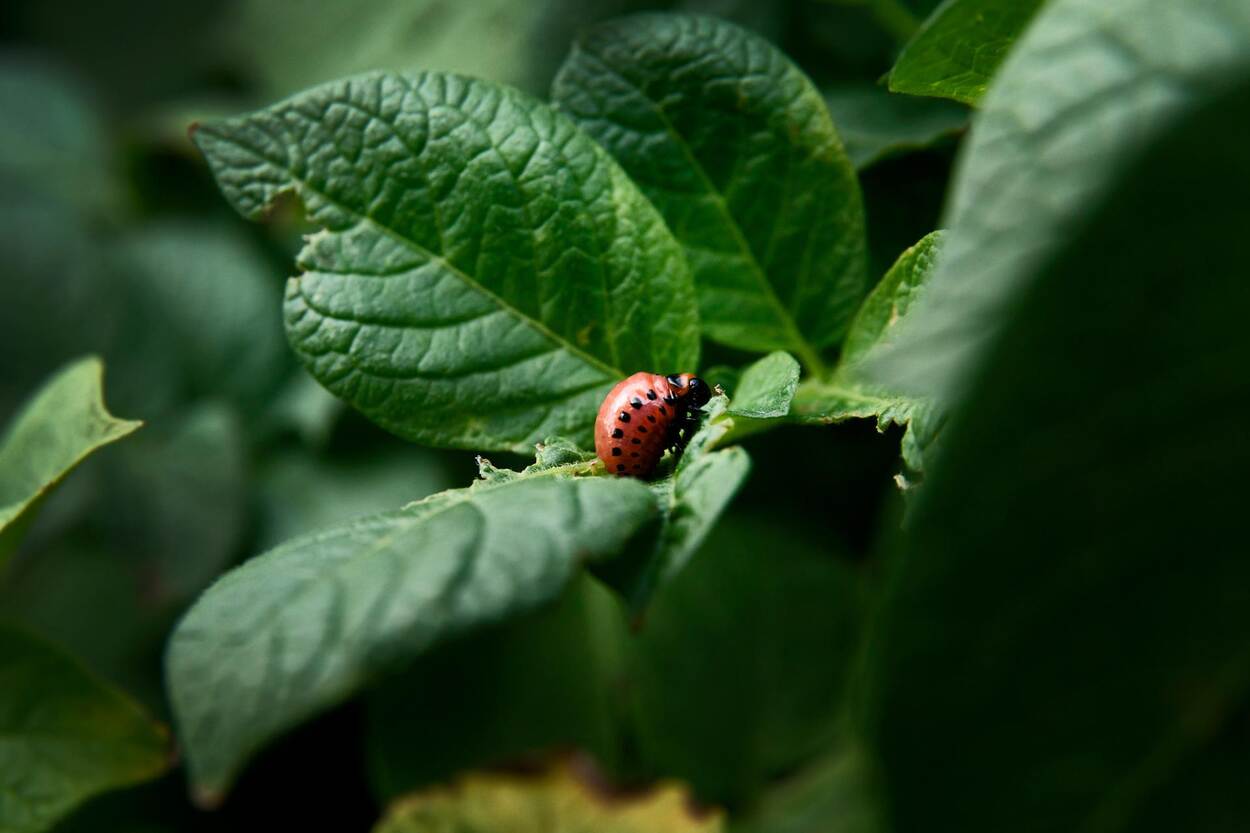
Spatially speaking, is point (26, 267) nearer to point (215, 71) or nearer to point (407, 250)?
point (215, 71)

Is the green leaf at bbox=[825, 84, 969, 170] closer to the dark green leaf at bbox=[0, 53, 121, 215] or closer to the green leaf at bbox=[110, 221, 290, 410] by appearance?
the green leaf at bbox=[110, 221, 290, 410]

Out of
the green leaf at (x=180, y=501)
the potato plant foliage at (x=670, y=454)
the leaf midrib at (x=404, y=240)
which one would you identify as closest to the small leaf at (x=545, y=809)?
the potato plant foliage at (x=670, y=454)

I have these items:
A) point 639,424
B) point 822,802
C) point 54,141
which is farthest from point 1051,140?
point 54,141

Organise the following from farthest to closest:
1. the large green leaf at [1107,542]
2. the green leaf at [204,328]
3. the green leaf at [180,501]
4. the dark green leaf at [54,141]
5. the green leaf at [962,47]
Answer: the dark green leaf at [54,141] → the green leaf at [204,328] → the green leaf at [180,501] → the green leaf at [962,47] → the large green leaf at [1107,542]

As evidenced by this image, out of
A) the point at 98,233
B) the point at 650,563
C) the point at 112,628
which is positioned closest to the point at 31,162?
the point at 98,233

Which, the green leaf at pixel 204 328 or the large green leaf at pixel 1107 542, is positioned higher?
the large green leaf at pixel 1107 542

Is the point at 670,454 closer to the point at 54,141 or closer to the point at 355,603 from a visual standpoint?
the point at 355,603

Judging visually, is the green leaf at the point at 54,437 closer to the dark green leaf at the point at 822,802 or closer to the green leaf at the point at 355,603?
the green leaf at the point at 355,603
